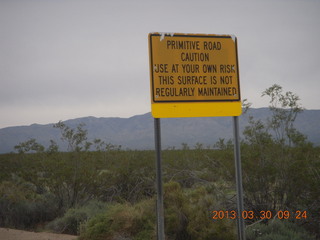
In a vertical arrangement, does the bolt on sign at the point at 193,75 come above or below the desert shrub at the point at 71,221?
above

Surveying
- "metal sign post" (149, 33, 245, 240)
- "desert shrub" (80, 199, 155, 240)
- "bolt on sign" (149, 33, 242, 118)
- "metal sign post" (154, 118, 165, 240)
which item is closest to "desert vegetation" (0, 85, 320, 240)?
"desert shrub" (80, 199, 155, 240)

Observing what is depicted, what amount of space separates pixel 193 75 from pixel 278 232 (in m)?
3.84

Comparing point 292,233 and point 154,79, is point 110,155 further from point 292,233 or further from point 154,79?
point 154,79

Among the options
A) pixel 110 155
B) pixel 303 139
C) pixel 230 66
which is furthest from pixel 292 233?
pixel 110 155

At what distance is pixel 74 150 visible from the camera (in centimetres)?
1109

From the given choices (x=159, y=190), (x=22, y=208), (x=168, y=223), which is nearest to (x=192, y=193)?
(x=168, y=223)

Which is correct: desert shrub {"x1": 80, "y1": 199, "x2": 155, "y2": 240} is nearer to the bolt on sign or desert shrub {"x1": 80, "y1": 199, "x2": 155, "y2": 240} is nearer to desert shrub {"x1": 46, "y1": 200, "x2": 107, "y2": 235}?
desert shrub {"x1": 46, "y1": 200, "x2": 107, "y2": 235}

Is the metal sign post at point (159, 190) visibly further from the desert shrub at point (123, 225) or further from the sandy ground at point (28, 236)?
the sandy ground at point (28, 236)

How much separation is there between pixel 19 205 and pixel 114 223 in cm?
537

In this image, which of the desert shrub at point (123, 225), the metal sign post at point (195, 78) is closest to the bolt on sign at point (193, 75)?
the metal sign post at point (195, 78)

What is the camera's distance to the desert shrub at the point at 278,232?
5500 millimetres

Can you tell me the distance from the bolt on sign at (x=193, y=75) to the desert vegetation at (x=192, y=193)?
2.67 m
